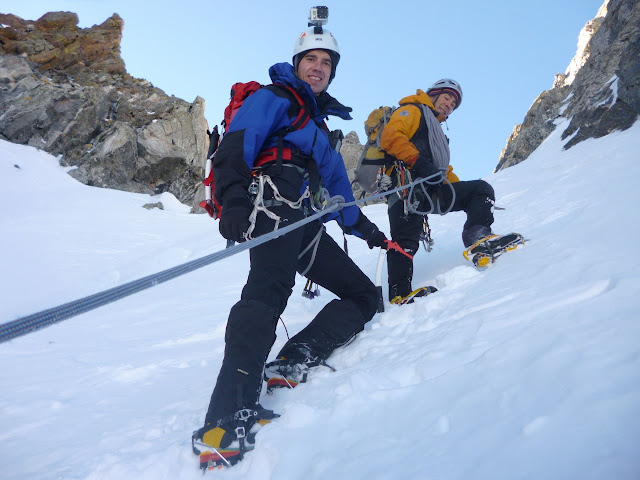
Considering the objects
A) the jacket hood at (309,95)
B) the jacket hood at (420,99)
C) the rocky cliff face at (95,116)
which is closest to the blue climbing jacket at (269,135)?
the jacket hood at (309,95)

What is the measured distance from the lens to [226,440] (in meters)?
1.80

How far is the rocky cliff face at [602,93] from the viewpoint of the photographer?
12.4 meters

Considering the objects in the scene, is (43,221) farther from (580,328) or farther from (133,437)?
(580,328)

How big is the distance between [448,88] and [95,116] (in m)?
24.3

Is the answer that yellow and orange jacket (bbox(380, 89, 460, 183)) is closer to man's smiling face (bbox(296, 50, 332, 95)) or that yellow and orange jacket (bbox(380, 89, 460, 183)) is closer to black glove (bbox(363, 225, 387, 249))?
black glove (bbox(363, 225, 387, 249))

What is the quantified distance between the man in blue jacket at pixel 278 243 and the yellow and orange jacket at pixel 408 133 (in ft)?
3.36

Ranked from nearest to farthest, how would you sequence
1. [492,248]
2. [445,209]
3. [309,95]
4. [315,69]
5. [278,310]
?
[278,310] → [309,95] → [315,69] → [492,248] → [445,209]

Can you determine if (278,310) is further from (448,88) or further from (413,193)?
(448,88)

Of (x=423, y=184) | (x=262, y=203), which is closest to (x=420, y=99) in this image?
(x=423, y=184)

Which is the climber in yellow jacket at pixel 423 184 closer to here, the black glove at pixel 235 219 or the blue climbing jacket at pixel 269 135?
the blue climbing jacket at pixel 269 135

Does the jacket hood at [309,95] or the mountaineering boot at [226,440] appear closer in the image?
the mountaineering boot at [226,440]

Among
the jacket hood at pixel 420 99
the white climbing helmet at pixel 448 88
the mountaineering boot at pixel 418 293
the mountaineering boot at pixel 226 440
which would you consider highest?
the white climbing helmet at pixel 448 88

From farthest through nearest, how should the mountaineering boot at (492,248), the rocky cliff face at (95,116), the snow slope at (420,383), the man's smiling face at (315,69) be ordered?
the rocky cliff face at (95,116) → the mountaineering boot at (492,248) → the man's smiling face at (315,69) → the snow slope at (420,383)

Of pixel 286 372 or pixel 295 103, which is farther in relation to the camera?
pixel 295 103
